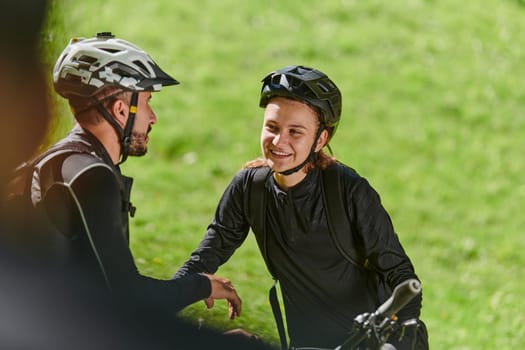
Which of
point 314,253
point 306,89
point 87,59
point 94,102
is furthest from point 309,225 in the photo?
point 87,59

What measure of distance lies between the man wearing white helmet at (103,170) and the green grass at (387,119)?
5497 mm

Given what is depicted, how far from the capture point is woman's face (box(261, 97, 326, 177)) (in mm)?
4141

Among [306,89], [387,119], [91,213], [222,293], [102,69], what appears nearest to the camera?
[91,213]

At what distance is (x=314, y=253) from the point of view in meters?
4.29

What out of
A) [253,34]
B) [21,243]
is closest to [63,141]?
[21,243]

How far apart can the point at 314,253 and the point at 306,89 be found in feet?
2.48

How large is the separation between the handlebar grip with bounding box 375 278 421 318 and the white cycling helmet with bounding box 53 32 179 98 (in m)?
1.31

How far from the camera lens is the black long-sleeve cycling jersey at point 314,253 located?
4.20 meters

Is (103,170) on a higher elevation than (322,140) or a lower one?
lower

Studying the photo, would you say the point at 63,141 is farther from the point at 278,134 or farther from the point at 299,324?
the point at 299,324

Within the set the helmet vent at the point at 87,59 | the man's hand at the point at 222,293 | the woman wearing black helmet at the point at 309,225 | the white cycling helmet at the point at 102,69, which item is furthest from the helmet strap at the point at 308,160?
the helmet vent at the point at 87,59

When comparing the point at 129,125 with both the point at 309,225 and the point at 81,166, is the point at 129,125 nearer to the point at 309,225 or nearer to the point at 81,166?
the point at 81,166

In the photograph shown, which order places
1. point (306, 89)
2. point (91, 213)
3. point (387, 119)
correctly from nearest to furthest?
point (91, 213)
point (306, 89)
point (387, 119)

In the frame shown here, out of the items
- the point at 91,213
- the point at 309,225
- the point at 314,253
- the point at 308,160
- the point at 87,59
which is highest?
the point at 87,59
